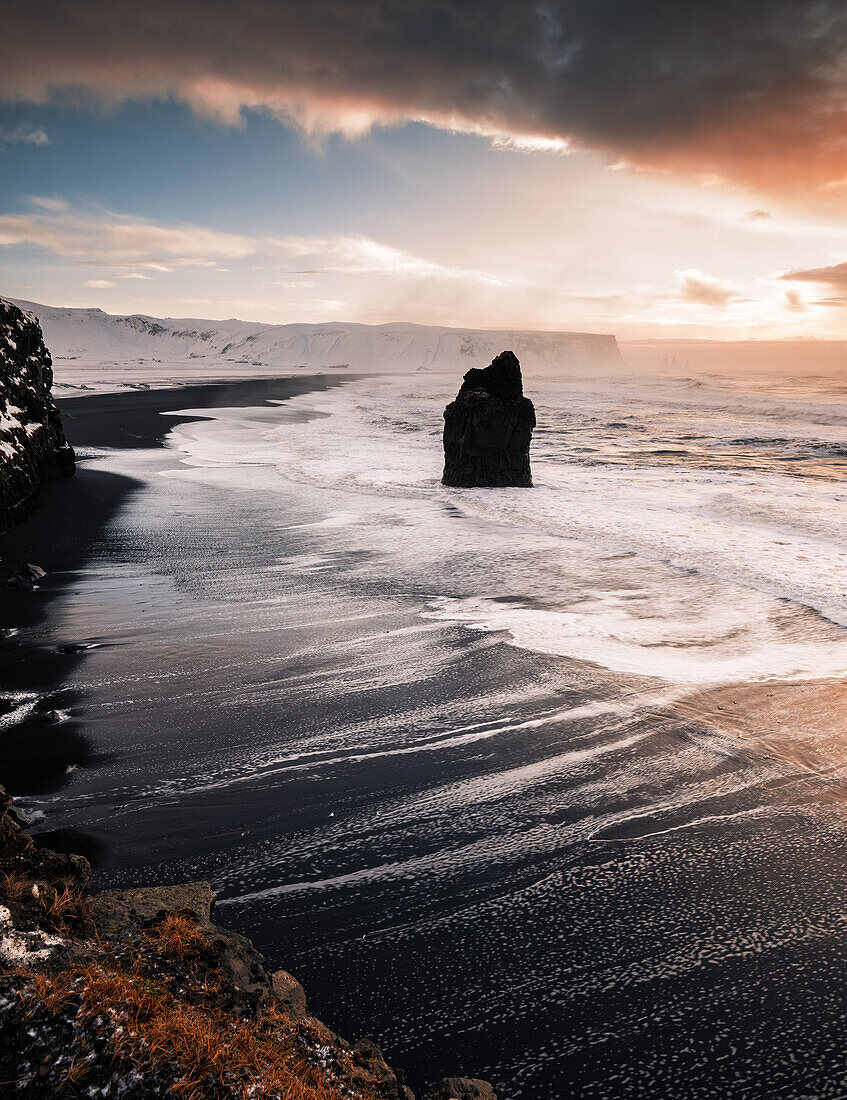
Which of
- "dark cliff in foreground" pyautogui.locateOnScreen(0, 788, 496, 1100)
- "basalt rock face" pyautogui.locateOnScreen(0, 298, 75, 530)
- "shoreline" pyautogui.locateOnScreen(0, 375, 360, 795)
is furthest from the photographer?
"basalt rock face" pyautogui.locateOnScreen(0, 298, 75, 530)

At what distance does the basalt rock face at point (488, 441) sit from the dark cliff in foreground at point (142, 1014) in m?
15.6

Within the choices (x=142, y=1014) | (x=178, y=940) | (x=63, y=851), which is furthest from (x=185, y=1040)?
(x=63, y=851)

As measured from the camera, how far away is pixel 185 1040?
200cm

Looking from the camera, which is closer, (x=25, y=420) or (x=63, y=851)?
(x=63, y=851)

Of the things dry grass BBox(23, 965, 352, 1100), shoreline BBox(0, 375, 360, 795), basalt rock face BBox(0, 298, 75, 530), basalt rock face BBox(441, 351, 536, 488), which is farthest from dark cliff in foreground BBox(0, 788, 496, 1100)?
basalt rock face BBox(441, 351, 536, 488)

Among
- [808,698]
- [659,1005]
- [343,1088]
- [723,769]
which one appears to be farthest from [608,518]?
[343,1088]

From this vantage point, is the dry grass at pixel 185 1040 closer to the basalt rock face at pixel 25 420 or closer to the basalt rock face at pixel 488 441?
the basalt rock face at pixel 25 420

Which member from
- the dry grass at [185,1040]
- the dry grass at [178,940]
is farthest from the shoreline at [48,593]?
the dry grass at [185,1040]

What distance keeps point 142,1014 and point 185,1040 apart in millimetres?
172

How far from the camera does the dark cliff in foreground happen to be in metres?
1.89

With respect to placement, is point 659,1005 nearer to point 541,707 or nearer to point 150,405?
point 541,707

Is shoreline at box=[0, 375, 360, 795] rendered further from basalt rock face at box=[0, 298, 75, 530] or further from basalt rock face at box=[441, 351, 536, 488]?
basalt rock face at box=[441, 351, 536, 488]

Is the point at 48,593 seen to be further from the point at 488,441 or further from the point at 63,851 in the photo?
the point at 488,441

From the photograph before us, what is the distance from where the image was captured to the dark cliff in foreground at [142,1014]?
189cm
